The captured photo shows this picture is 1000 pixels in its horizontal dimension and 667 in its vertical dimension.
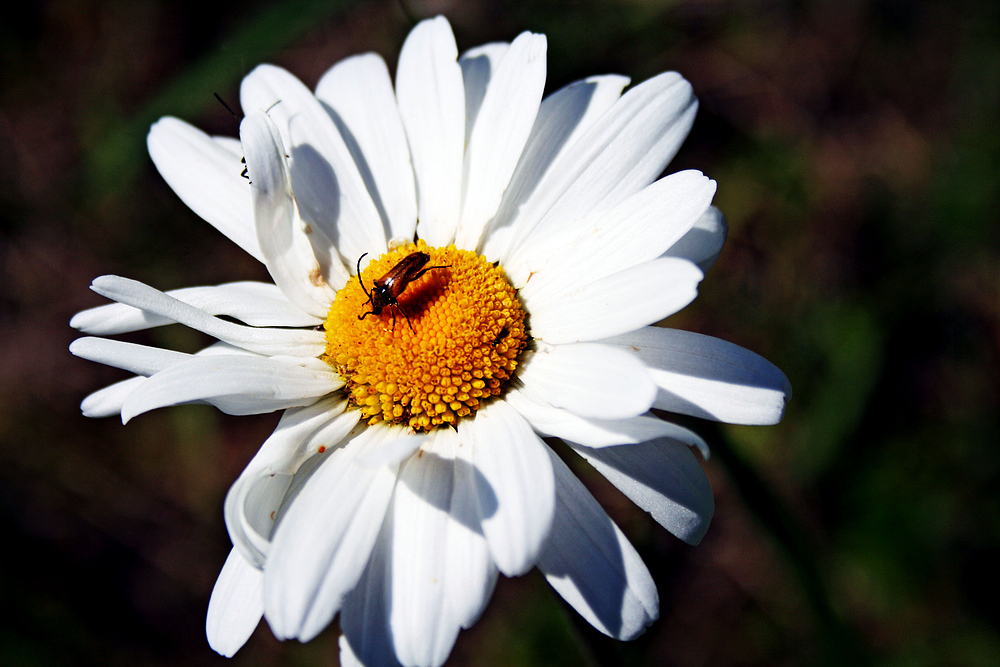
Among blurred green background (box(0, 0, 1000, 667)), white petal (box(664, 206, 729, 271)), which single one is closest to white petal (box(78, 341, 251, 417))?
white petal (box(664, 206, 729, 271))

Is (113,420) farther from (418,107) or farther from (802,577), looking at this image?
(802,577)

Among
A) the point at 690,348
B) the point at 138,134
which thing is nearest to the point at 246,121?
the point at 690,348

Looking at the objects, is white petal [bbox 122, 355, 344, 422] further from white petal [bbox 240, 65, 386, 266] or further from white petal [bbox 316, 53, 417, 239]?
white petal [bbox 316, 53, 417, 239]

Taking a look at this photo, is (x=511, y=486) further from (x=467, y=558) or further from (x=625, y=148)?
(x=625, y=148)

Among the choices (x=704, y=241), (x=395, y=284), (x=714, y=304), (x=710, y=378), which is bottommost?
(x=714, y=304)

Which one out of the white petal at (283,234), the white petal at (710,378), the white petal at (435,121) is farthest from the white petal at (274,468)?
the white petal at (710,378)

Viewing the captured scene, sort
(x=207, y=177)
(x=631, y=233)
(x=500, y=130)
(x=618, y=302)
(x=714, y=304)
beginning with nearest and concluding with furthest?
(x=618, y=302)
(x=631, y=233)
(x=500, y=130)
(x=207, y=177)
(x=714, y=304)

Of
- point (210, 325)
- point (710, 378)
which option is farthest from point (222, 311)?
point (710, 378)
